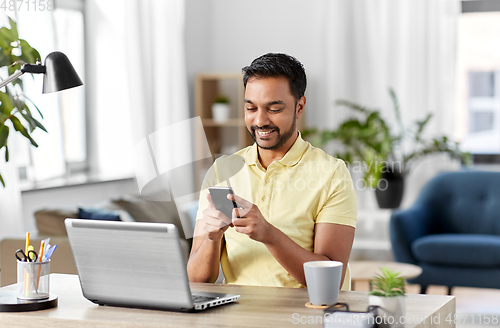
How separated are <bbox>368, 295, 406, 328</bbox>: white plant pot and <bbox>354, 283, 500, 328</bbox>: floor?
8.33 ft

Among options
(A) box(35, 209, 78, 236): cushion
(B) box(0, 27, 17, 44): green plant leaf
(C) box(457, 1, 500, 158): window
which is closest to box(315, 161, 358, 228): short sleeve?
(B) box(0, 27, 17, 44): green plant leaf

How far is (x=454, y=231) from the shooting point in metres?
4.40

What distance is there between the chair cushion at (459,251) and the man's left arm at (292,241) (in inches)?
96.5

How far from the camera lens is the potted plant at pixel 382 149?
485 cm

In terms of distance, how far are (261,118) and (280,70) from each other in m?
0.13

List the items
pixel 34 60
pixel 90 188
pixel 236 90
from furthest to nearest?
pixel 236 90, pixel 90 188, pixel 34 60

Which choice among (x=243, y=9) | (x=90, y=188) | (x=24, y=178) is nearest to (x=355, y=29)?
(x=243, y=9)

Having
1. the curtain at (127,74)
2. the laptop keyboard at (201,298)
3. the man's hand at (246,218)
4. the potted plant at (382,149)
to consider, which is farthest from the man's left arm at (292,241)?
the potted plant at (382,149)

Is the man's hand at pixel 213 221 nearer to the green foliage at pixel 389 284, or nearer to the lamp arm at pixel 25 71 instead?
the green foliage at pixel 389 284

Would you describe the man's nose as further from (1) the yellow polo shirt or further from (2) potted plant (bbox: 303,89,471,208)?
(2) potted plant (bbox: 303,89,471,208)

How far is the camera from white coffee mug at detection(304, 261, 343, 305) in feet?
4.29

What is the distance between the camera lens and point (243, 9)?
19.0 ft

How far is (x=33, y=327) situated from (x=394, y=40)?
449 cm

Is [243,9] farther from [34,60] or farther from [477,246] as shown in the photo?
[34,60]
